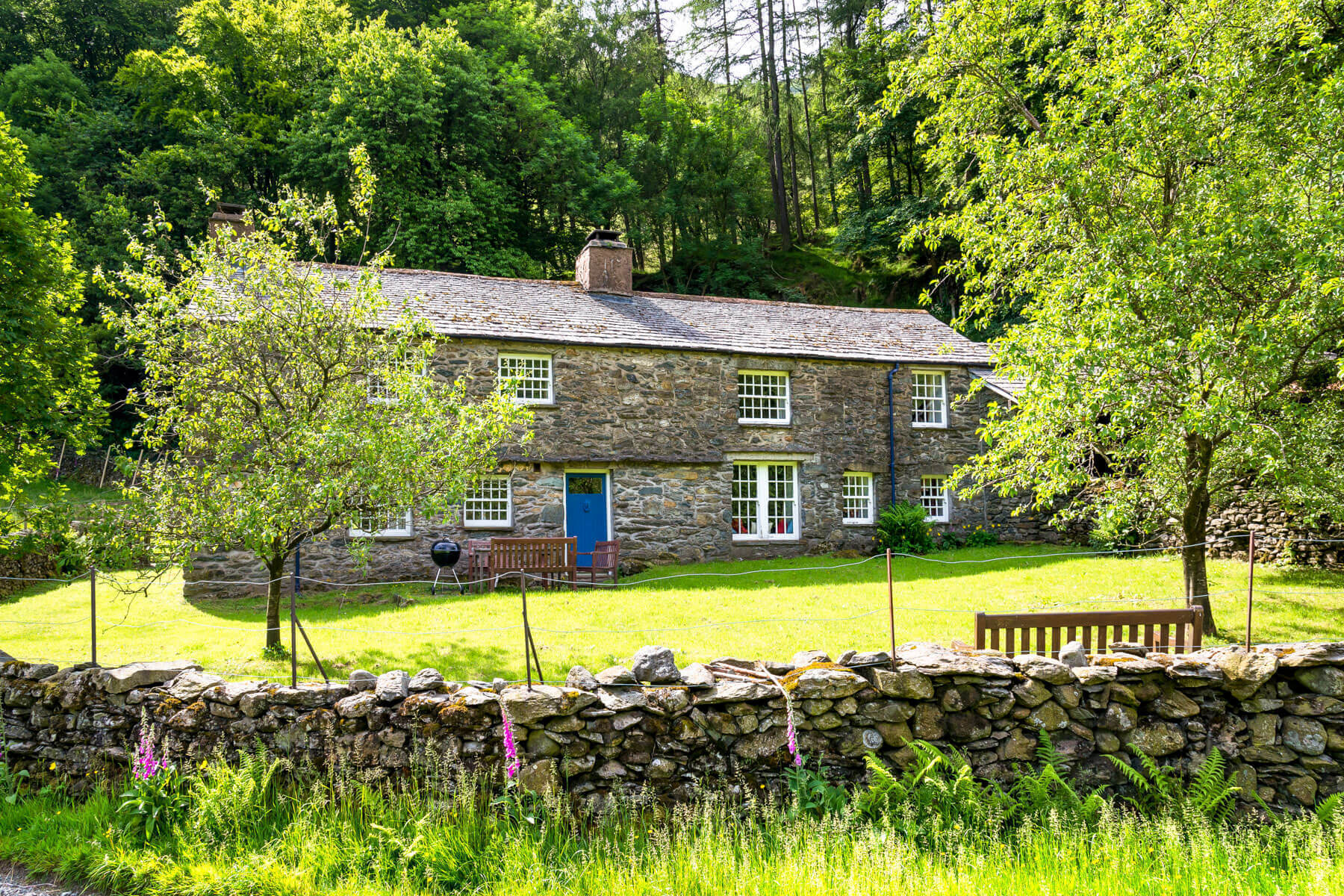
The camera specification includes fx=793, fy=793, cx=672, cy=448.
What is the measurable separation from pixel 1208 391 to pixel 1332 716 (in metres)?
4.41

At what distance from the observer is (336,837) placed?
5777mm

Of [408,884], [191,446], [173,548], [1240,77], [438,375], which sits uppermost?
[1240,77]

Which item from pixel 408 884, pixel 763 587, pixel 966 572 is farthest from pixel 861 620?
pixel 408 884

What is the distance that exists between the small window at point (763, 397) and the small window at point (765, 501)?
124cm

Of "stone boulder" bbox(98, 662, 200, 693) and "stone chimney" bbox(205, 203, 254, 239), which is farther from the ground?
"stone chimney" bbox(205, 203, 254, 239)

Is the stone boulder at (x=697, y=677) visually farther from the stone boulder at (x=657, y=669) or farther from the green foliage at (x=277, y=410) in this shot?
the green foliage at (x=277, y=410)

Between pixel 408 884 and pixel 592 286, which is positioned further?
pixel 592 286

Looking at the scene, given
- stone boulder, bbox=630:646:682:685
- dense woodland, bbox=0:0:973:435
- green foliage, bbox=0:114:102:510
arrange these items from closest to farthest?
→ stone boulder, bbox=630:646:682:685 → green foliage, bbox=0:114:102:510 → dense woodland, bbox=0:0:973:435

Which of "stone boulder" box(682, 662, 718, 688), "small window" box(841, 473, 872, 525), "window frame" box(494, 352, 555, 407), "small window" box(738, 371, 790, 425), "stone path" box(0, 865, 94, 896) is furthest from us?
"small window" box(841, 473, 872, 525)

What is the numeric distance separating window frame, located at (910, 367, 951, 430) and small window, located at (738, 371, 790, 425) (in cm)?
387

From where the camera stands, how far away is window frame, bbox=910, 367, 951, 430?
2200 centimetres

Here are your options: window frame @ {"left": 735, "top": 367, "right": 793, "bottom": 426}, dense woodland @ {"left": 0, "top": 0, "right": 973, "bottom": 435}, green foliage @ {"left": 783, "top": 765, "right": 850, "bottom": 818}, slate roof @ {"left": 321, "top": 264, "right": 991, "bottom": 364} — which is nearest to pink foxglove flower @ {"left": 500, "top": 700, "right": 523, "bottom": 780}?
green foliage @ {"left": 783, "top": 765, "right": 850, "bottom": 818}

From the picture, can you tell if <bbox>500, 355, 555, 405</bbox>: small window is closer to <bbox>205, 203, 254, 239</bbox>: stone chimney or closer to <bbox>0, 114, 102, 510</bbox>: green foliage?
<bbox>205, 203, 254, 239</bbox>: stone chimney

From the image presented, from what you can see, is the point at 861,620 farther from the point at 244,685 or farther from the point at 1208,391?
the point at 244,685
